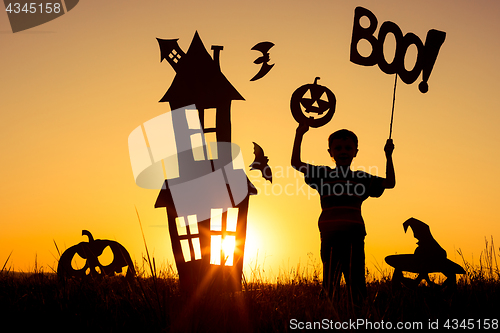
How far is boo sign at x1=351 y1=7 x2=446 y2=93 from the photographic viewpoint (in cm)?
487

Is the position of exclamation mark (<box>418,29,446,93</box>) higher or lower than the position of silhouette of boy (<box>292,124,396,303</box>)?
higher

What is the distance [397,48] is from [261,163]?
2.17 metres

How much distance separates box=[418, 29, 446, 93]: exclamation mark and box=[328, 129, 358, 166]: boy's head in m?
1.38

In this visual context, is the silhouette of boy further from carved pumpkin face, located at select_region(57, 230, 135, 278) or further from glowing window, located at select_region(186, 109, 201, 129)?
carved pumpkin face, located at select_region(57, 230, 135, 278)

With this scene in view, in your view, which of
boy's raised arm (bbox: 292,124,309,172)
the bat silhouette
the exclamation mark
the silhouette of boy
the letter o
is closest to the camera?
the silhouette of boy

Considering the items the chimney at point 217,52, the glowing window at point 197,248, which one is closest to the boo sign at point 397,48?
the chimney at point 217,52

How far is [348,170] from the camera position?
448 centimetres

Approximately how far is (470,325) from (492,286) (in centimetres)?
181

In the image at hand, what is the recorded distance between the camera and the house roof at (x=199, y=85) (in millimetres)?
5672

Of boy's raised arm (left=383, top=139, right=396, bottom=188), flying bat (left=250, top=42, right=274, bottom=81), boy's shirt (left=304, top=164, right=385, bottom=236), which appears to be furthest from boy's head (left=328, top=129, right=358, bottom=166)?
flying bat (left=250, top=42, right=274, bottom=81)

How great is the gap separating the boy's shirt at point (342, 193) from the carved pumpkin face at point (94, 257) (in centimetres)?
292

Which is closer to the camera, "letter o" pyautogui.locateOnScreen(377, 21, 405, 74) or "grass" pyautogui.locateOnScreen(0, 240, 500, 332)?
"grass" pyautogui.locateOnScreen(0, 240, 500, 332)

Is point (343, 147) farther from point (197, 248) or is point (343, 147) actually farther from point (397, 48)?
point (197, 248)

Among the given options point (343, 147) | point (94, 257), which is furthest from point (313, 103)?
point (94, 257)
